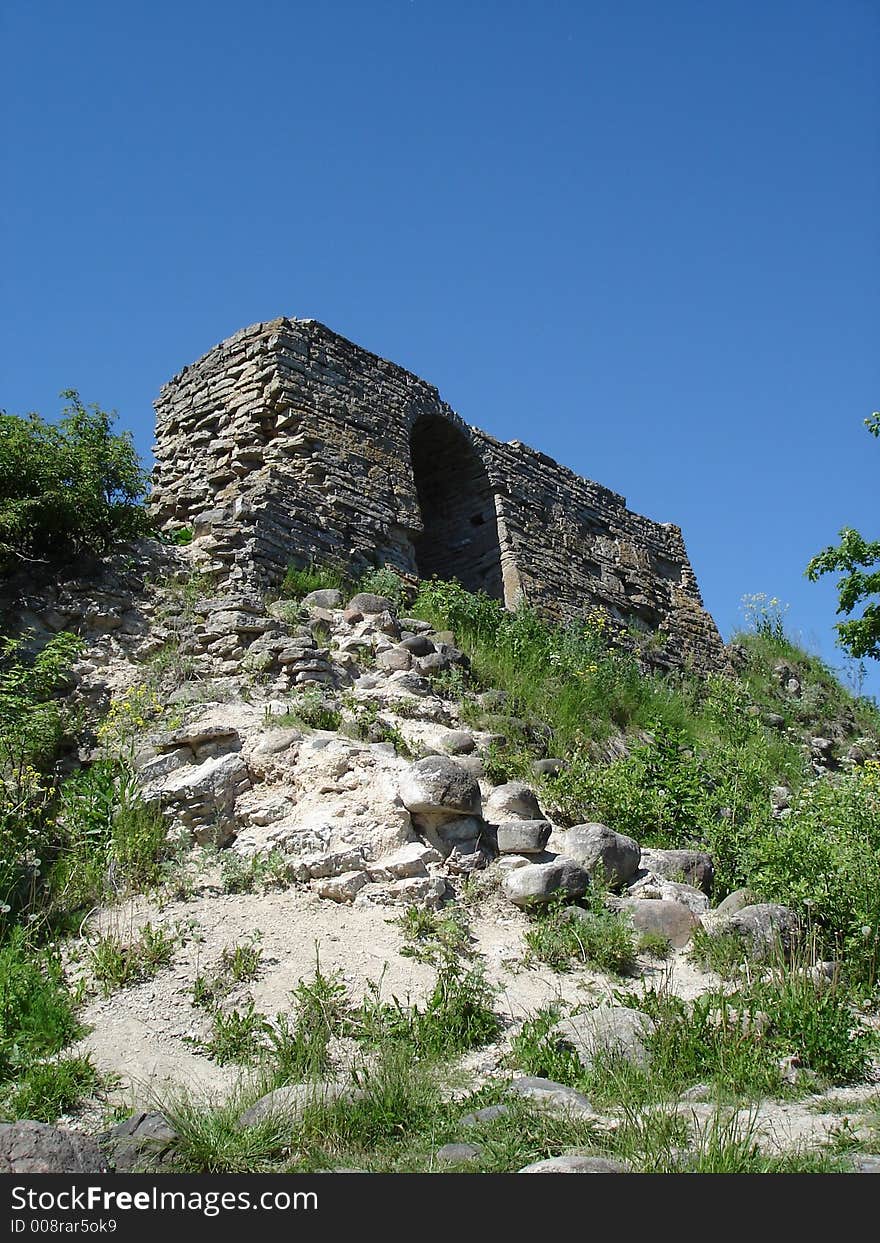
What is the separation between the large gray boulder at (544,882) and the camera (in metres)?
5.17

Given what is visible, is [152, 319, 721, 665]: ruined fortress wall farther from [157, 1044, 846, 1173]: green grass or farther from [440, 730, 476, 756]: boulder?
[157, 1044, 846, 1173]: green grass

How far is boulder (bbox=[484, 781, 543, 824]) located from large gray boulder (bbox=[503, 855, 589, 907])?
1.85ft

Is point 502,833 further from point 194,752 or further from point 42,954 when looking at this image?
point 42,954

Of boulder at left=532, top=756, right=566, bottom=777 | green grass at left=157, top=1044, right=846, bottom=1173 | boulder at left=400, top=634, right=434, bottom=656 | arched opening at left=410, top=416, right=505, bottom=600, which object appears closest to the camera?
green grass at left=157, top=1044, right=846, bottom=1173

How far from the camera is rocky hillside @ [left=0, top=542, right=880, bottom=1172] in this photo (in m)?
3.36

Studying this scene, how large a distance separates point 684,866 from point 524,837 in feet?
3.19

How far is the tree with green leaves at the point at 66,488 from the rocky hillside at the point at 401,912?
30 cm

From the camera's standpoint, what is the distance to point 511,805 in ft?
19.4

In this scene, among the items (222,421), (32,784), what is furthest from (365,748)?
(222,421)

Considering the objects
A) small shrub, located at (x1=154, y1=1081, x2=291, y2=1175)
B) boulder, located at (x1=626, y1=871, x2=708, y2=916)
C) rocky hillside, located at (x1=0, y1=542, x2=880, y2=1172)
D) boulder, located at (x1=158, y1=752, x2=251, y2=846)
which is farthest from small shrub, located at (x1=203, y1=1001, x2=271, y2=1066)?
boulder, located at (x1=626, y1=871, x2=708, y2=916)

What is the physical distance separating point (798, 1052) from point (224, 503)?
6.53 m

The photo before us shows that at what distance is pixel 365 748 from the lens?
19.9 ft

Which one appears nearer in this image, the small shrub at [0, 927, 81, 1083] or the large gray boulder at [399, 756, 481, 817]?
the small shrub at [0, 927, 81, 1083]

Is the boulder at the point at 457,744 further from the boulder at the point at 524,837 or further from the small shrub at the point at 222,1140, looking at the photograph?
the small shrub at the point at 222,1140
